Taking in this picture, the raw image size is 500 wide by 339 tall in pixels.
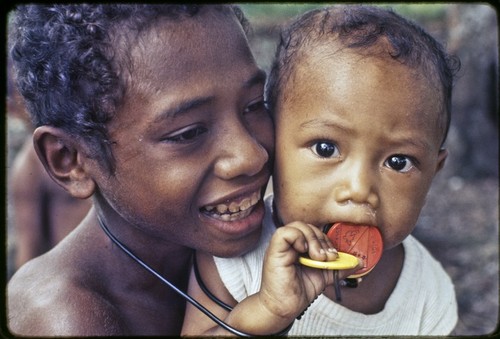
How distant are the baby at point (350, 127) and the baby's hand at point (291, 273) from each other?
0.41ft

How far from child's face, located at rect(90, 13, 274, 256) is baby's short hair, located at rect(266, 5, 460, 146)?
4.4 inches

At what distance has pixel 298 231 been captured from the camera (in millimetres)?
1296

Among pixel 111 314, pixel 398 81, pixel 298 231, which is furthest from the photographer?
pixel 111 314

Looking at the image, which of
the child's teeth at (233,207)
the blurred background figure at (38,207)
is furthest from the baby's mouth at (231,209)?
the blurred background figure at (38,207)

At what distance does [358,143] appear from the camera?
1396mm

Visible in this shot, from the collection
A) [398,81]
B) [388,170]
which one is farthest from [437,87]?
[388,170]

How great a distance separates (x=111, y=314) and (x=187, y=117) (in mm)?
549

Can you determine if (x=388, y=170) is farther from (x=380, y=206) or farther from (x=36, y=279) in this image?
(x=36, y=279)

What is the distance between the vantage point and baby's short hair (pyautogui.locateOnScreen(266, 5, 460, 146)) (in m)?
1.43

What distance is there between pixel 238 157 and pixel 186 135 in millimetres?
A: 125

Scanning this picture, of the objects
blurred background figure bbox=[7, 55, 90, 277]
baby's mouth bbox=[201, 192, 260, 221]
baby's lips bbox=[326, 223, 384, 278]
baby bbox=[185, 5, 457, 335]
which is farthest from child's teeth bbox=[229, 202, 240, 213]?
blurred background figure bbox=[7, 55, 90, 277]

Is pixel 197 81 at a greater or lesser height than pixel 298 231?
greater

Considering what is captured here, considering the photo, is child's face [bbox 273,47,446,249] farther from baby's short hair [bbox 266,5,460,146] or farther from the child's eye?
the child's eye

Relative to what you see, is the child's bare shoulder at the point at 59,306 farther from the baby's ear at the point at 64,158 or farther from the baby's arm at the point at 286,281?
the baby's arm at the point at 286,281
